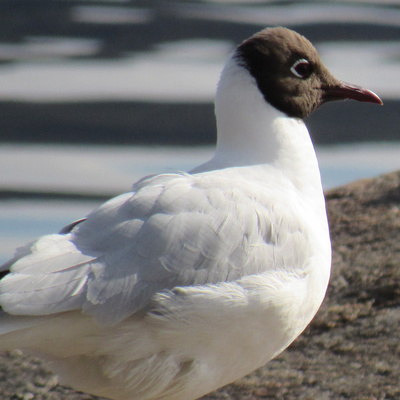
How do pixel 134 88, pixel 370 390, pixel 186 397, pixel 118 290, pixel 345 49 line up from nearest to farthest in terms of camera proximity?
pixel 118 290 < pixel 186 397 < pixel 370 390 < pixel 134 88 < pixel 345 49

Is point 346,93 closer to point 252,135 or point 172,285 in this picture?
point 252,135

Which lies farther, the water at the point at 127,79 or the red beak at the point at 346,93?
the water at the point at 127,79

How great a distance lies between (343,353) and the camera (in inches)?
170

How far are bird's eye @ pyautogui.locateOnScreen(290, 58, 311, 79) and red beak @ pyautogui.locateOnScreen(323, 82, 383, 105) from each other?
0.19 meters

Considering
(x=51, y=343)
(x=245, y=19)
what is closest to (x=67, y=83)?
(x=245, y=19)

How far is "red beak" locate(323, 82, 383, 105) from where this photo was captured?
176 inches

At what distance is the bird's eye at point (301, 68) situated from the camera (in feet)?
13.9

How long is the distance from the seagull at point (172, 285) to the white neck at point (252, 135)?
0.12 m

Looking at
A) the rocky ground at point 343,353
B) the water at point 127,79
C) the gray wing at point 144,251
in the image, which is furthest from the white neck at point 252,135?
Answer: the water at point 127,79

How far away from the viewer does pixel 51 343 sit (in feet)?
11.2

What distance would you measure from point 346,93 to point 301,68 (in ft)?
1.17

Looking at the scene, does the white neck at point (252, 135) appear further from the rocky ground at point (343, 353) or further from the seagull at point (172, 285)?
the rocky ground at point (343, 353)

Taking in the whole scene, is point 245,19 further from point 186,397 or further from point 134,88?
point 186,397

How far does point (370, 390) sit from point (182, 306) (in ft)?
3.40
